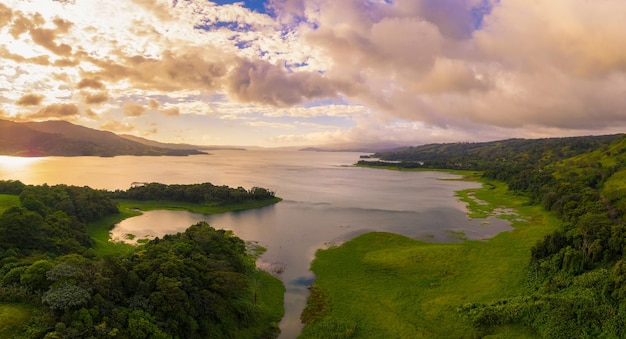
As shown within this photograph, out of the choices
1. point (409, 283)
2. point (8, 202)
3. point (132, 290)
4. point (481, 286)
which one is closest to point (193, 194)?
point (8, 202)

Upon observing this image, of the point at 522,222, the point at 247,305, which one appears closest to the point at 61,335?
the point at 247,305

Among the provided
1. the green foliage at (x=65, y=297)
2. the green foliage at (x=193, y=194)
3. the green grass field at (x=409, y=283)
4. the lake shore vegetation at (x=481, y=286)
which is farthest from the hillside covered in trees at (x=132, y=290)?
the green foliage at (x=193, y=194)

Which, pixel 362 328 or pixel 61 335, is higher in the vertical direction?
pixel 61 335

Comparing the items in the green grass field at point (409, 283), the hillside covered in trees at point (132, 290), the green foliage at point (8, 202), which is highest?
the green foliage at point (8, 202)

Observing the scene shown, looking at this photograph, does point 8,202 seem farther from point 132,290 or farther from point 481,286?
point 481,286

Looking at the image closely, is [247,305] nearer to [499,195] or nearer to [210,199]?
[210,199]

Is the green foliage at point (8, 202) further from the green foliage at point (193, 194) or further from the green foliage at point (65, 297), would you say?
the green foliage at point (65, 297)

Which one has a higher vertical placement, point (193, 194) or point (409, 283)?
point (193, 194)
